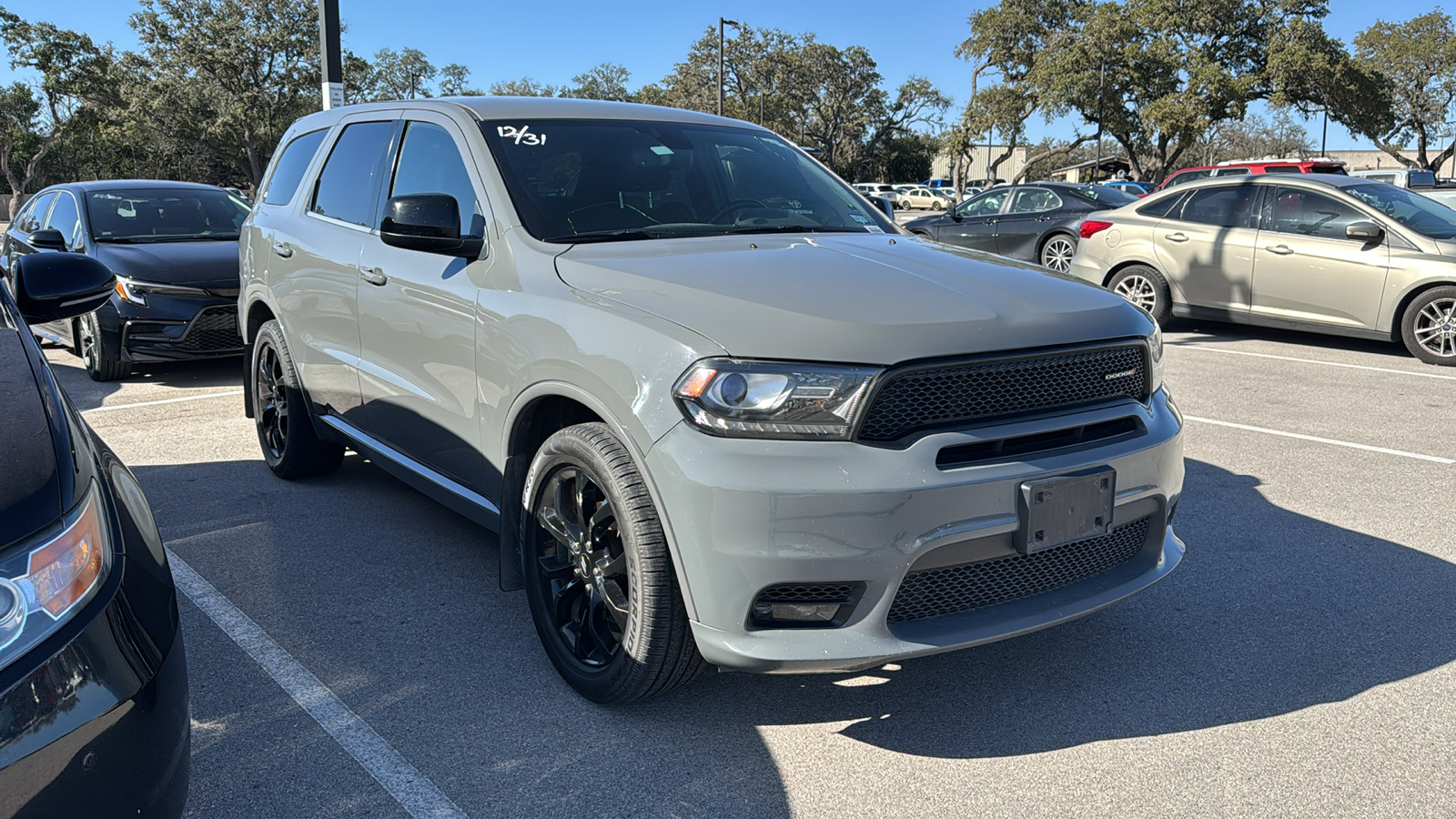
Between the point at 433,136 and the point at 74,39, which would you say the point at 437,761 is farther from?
the point at 74,39

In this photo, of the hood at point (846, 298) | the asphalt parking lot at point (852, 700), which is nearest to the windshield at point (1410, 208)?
the asphalt parking lot at point (852, 700)

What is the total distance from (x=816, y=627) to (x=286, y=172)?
156 inches

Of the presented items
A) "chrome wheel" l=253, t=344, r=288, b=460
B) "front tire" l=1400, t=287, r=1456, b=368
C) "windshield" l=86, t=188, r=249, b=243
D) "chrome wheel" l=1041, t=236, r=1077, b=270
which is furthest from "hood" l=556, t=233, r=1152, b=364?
"chrome wheel" l=1041, t=236, r=1077, b=270

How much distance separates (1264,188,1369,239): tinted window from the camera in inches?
365

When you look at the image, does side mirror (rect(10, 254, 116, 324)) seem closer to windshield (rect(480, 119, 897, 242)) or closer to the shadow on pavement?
the shadow on pavement

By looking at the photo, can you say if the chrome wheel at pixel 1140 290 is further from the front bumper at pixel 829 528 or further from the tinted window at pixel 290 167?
the front bumper at pixel 829 528

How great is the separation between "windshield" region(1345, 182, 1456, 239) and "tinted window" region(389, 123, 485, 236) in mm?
8393

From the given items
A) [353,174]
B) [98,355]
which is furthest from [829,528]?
[98,355]

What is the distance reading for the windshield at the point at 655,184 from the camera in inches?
139

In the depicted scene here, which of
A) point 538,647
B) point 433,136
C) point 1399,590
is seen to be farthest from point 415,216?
point 1399,590

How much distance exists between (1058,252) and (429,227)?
1125cm

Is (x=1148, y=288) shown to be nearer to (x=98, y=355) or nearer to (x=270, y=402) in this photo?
(x=270, y=402)

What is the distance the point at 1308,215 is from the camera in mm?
9461

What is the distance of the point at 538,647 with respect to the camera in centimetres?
348
